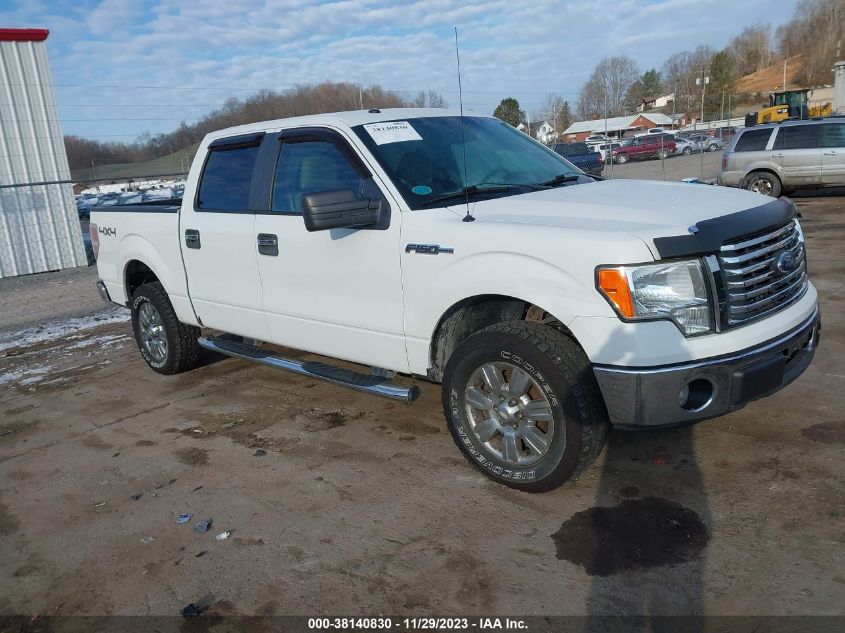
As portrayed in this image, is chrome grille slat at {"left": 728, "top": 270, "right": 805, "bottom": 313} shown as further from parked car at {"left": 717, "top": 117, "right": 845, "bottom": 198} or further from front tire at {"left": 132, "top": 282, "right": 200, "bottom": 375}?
parked car at {"left": 717, "top": 117, "right": 845, "bottom": 198}

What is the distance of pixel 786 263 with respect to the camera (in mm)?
3518

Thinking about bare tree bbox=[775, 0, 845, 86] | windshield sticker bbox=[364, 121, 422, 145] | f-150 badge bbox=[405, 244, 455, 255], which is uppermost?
bare tree bbox=[775, 0, 845, 86]

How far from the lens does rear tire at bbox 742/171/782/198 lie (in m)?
14.9

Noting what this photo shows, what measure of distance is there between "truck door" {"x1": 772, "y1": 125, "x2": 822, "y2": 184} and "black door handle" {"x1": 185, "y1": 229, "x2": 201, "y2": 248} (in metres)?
13.5

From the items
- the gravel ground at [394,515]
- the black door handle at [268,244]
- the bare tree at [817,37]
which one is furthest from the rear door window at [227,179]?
the bare tree at [817,37]

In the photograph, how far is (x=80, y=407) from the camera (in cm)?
562

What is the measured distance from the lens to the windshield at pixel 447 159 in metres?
4.12

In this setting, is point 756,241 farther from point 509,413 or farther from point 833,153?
point 833,153

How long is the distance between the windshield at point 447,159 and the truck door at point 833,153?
12.2 m

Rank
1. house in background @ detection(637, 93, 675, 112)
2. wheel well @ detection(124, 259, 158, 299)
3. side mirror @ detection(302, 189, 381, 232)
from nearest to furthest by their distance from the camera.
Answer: side mirror @ detection(302, 189, 381, 232) < wheel well @ detection(124, 259, 158, 299) < house in background @ detection(637, 93, 675, 112)

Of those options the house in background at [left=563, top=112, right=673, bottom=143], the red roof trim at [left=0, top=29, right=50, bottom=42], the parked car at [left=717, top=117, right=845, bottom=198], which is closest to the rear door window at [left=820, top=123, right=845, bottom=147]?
the parked car at [left=717, top=117, right=845, bottom=198]

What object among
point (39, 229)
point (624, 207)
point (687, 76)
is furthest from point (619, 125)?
point (624, 207)

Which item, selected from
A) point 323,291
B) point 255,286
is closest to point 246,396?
point 255,286

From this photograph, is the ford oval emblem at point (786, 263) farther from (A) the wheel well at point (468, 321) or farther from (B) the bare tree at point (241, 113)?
(B) the bare tree at point (241, 113)
